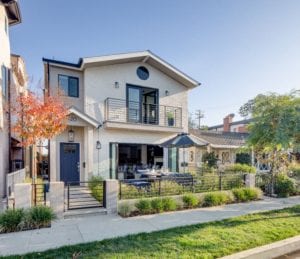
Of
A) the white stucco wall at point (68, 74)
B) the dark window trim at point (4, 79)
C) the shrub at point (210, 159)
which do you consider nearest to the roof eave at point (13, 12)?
the dark window trim at point (4, 79)

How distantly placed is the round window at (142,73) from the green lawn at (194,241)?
10.5 m

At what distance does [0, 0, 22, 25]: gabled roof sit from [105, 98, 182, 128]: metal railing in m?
6.49

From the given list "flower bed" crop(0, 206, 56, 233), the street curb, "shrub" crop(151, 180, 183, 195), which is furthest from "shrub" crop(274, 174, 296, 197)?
"flower bed" crop(0, 206, 56, 233)

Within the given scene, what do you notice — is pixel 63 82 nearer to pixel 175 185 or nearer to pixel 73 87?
pixel 73 87

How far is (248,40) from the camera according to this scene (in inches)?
538

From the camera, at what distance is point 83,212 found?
7.91 meters

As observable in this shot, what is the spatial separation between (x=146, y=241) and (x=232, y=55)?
13.6 metres

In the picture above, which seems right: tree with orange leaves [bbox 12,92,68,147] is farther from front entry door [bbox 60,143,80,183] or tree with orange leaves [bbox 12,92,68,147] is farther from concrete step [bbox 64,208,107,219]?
concrete step [bbox 64,208,107,219]

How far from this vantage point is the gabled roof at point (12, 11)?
441 inches

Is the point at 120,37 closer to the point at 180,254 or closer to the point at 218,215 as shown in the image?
the point at 218,215

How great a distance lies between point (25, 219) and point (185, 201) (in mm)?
5494

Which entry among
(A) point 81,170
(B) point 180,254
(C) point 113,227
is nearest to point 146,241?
(B) point 180,254

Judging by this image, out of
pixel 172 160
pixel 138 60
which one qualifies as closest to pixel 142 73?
pixel 138 60

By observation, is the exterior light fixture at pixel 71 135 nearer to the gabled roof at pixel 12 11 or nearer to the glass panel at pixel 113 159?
the glass panel at pixel 113 159
